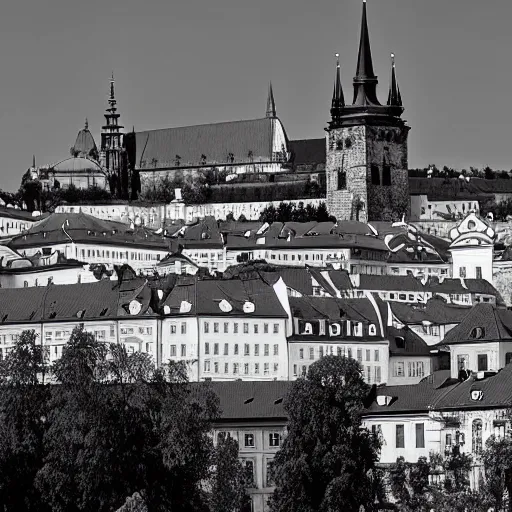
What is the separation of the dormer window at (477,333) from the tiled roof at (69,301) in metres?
25.9

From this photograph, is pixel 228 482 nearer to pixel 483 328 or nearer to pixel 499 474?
pixel 499 474

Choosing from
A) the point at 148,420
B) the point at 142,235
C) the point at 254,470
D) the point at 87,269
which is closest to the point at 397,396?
the point at 254,470

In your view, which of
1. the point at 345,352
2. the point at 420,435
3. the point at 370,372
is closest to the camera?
the point at 420,435

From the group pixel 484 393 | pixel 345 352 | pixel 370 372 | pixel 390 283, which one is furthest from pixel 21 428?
pixel 390 283

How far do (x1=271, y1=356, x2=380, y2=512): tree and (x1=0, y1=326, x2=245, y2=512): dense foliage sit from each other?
2988mm

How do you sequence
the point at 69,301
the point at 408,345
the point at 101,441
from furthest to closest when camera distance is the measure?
the point at 69,301 < the point at 408,345 < the point at 101,441

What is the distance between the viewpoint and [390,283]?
159 metres

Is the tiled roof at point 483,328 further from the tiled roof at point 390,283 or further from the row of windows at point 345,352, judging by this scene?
the tiled roof at point 390,283

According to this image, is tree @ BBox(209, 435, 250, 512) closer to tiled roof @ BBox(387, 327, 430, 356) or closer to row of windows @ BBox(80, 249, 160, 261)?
tiled roof @ BBox(387, 327, 430, 356)

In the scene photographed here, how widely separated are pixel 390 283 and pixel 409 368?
32.9 m

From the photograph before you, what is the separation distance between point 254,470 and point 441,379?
10.5 m

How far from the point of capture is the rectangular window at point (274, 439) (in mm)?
101312

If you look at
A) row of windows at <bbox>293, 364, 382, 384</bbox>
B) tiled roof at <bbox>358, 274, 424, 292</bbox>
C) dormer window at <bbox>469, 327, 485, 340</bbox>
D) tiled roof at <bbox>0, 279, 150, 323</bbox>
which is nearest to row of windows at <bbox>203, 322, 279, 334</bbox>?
row of windows at <bbox>293, 364, 382, 384</bbox>

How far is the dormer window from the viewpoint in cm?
10950
